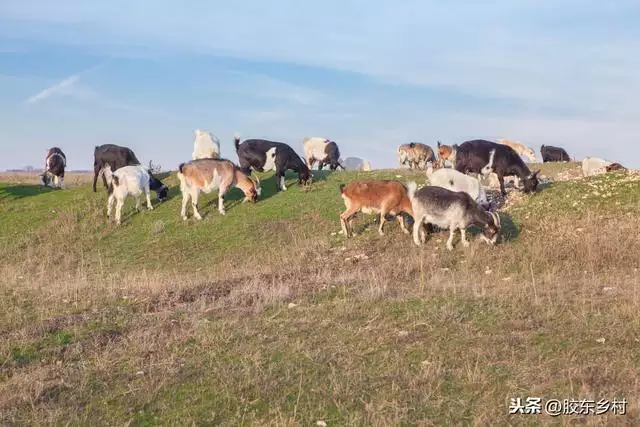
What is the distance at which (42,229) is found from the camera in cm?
2052

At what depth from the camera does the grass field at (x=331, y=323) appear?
6176 millimetres

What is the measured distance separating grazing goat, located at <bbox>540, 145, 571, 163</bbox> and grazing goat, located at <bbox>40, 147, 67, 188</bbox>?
27.7 metres

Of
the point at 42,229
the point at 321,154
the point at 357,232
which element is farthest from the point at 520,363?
the point at 321,154

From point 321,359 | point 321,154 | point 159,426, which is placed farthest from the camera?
point 321,154

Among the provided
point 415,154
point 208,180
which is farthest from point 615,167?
point 208,180

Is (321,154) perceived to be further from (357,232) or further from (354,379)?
(354,379)

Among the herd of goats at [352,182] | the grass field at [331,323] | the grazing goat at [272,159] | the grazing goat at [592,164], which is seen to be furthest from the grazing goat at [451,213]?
the grazing goat at [592,164]

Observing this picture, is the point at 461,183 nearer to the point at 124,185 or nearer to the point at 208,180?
the point at 208,180

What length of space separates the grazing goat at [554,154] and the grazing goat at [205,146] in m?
22.6

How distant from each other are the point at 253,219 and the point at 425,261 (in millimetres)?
6844

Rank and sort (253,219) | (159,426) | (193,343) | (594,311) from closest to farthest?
1. (159,426)
2. (193,343)
3. (594,311)
4. (253,219)

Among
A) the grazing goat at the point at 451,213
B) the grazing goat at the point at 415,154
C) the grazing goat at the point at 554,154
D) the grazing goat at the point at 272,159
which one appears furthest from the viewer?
the grazing goat at the point at 554,154

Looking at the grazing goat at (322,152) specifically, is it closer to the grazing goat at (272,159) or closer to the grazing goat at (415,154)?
the grazing goat at (415,154)

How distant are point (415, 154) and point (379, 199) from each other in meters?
16.1
